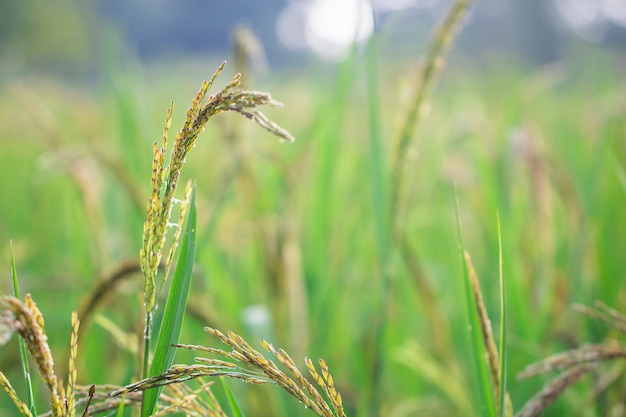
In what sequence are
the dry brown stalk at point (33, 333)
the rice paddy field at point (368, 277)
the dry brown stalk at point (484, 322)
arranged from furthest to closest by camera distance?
1. the rice paddy field at point (368, 277)
2. the dry brown stalk at point (484, 322)
3. the dry brown stalk at point (33, 333)

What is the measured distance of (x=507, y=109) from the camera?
1.44 m

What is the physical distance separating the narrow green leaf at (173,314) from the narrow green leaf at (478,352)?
0.20 meters

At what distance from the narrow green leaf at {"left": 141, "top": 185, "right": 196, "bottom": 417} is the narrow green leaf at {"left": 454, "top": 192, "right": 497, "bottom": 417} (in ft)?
0.67

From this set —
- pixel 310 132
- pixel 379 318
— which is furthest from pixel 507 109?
pixel 379 318

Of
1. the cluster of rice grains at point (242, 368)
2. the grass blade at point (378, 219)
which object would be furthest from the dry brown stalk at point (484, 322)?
the grass blade at point (378, 219)

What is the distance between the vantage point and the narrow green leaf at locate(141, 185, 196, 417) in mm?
359

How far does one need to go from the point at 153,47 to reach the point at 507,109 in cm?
4152

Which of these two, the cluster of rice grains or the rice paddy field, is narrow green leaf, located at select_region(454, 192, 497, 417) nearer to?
the rice paddy field

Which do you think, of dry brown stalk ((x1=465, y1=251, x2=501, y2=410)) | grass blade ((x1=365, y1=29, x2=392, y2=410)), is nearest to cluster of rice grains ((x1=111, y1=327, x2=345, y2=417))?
dry brown stalk ((x1=465, y1=251, x2=501, y2=410))

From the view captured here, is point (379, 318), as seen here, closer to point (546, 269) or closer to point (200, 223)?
point (546, 269)

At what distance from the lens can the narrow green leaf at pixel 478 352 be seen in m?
0.46

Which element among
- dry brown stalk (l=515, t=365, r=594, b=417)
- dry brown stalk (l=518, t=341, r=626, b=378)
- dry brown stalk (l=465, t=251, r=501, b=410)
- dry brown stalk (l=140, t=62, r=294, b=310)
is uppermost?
dry brown stalk (l=140, t=62, r=294, b=310)

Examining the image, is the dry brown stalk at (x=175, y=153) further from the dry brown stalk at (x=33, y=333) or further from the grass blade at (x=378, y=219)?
the grass blade at (x=378, y=219)

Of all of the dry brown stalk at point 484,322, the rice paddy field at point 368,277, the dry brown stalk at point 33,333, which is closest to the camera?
the dry brown stalk at point 33,333
